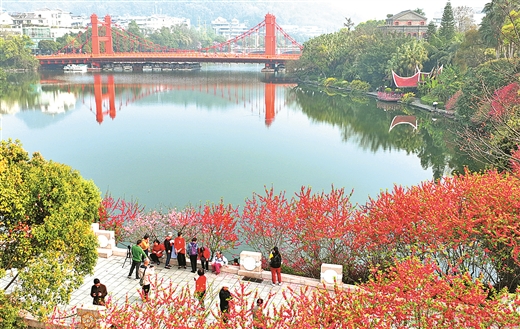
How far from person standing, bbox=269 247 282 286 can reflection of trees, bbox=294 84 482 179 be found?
1543 centimetres

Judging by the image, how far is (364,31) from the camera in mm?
66125

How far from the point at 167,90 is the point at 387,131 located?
2939 centimetres

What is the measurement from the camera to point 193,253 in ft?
35.8

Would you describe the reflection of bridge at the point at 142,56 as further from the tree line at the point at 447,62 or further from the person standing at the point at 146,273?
the person standing at the point at 146,273

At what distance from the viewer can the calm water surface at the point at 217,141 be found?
2200 centimetres

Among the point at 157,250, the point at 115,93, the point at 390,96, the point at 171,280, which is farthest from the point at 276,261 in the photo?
the point at 115,93

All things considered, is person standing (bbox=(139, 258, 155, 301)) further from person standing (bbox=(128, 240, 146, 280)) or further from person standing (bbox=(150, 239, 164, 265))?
person standing (bbox=(150, 239, 164, 265))

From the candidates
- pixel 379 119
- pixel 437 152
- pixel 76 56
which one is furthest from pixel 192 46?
pixel 437 152

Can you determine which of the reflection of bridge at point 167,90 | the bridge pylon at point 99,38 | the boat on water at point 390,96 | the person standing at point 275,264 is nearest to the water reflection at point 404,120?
the boat on water at point 390,96

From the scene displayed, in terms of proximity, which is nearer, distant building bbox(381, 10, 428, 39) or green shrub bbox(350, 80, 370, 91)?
green shrub bbox(350, 80, 370, 91)

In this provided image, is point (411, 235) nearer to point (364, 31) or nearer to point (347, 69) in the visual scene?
point (347, 69)

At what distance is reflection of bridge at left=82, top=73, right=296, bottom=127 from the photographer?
4375 cm

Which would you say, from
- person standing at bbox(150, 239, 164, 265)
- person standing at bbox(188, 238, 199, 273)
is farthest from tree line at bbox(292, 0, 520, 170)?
person standing at bbox(150, 239, 164, 265)

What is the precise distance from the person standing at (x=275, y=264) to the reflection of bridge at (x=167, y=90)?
28.0 metres
